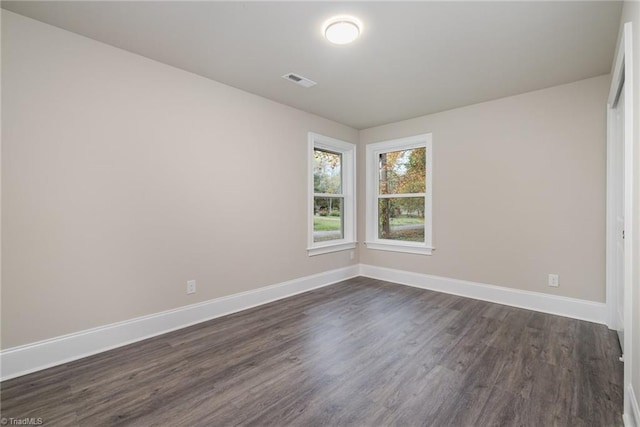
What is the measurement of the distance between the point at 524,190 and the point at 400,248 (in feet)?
5.79

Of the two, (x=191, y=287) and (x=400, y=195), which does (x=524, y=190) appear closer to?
(x=400, y=195)

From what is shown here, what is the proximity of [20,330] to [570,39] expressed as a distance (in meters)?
4.62

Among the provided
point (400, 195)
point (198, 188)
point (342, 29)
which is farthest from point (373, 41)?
point (400, 195)

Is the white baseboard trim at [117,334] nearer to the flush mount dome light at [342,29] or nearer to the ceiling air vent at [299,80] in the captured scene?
the ceiling air vent at [299,80]

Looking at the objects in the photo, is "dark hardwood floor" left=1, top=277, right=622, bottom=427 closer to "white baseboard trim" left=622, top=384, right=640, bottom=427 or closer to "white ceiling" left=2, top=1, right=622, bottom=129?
"white baseboard trim" left=622, top=384, right=640, bottom=427

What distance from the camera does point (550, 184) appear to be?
3.13 meters

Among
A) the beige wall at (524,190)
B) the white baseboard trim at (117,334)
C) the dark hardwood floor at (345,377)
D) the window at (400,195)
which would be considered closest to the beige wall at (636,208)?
the dark hardwood floor at (345,377)

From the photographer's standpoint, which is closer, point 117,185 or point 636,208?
point 636,208

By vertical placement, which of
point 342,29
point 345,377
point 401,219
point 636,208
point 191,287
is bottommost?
point 345,377

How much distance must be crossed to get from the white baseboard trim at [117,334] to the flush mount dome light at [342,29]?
8.89ft

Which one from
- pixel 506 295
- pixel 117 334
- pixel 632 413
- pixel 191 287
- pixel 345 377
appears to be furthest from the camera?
pixel 506 295

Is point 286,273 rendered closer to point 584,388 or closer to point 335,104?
point 335,104

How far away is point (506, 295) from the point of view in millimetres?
3402

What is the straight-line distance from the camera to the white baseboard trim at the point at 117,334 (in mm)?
1985
